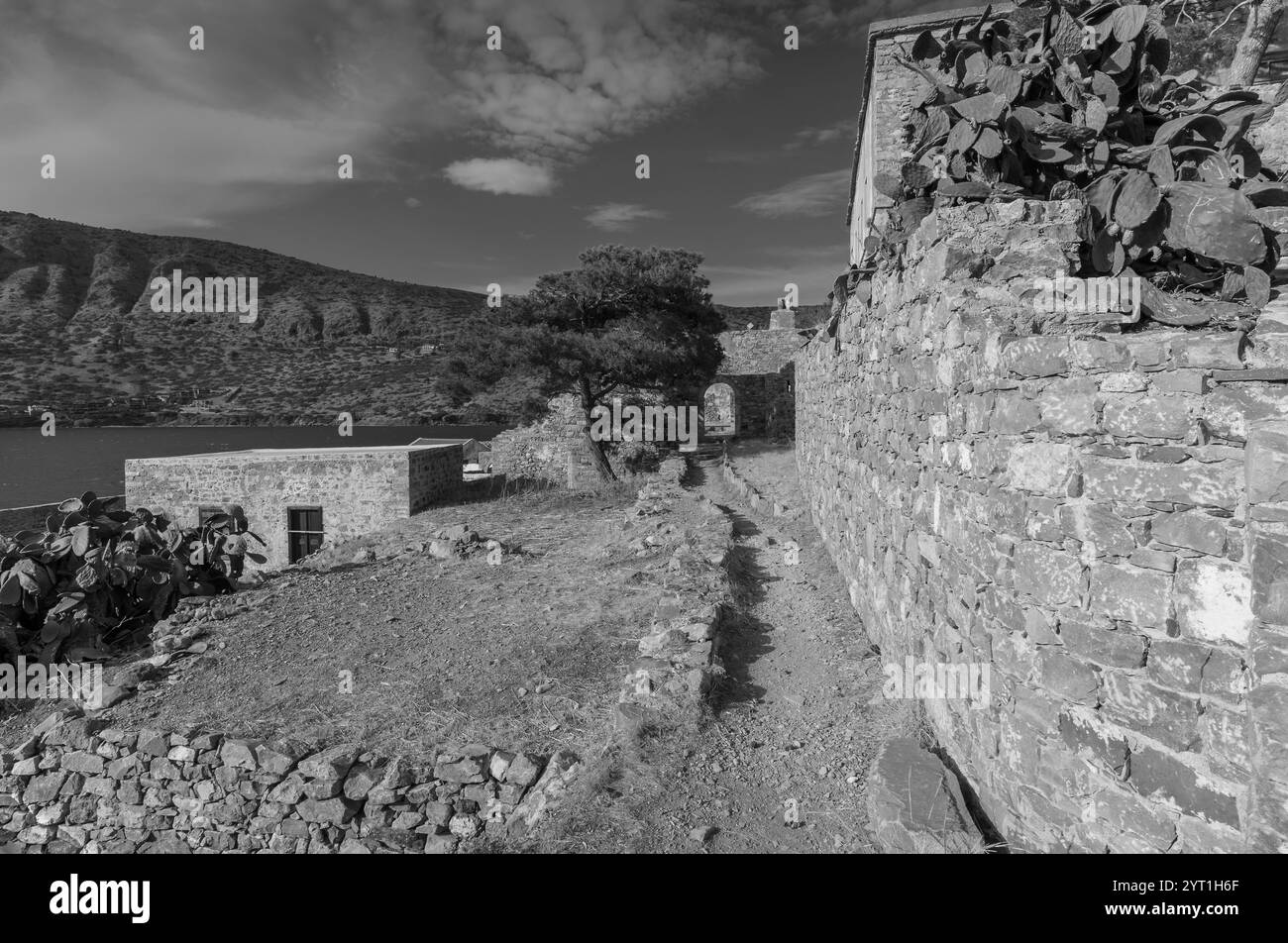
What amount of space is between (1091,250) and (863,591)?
135 inches

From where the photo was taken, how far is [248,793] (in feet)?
14.9

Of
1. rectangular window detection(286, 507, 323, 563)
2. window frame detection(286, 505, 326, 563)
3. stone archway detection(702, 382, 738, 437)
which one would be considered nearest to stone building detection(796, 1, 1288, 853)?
window frame detection(286, 505, 326, 563)

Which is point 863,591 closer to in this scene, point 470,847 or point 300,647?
point 470,847

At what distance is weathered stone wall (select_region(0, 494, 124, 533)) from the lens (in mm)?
13758

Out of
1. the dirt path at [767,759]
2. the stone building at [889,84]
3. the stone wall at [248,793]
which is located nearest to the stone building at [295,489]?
the stone wall at [248,793]

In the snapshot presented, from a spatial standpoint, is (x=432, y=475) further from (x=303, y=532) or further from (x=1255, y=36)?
(x=1255, y=36)

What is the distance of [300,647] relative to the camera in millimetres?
6605

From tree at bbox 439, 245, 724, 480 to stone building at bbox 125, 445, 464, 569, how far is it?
9.09 feet

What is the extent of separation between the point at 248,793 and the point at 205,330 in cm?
5015

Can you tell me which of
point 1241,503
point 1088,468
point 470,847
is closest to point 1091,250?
point 1088,468

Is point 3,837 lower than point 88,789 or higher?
lower

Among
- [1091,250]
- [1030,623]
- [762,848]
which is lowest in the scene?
[762,848]

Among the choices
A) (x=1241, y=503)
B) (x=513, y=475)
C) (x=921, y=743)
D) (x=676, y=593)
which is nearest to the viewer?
(x=1241, y=503)

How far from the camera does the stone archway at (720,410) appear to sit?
26.9m
